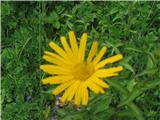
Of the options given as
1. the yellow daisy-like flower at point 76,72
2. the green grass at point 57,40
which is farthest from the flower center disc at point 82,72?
the green grass at point 57,40

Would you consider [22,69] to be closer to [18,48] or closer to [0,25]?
[18,48]

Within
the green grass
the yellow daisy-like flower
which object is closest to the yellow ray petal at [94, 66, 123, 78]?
the yellow daisy-like flower

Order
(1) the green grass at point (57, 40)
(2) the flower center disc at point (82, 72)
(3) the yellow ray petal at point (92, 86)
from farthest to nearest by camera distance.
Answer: (1) the green grass at point (57, 40) < (2) the flower center disc at point (82, 72) < (3) the yellow ray petal at point (92, 86)

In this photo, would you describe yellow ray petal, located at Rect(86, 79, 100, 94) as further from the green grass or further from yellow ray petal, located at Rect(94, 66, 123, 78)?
the green grass

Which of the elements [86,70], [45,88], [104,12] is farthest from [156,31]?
[86,70]

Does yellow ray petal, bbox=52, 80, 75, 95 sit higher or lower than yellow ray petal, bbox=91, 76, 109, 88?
lower

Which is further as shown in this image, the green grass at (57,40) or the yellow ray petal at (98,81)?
the green grass at (57,40)

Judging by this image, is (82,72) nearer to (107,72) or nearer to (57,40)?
(107,72)

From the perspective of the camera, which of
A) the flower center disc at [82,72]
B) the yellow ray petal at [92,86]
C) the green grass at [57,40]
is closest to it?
the yellow ray petal at [92,86]

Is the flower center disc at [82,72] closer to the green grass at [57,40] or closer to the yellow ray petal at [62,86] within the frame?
the yellow ray petal at [62,86]
